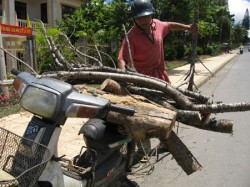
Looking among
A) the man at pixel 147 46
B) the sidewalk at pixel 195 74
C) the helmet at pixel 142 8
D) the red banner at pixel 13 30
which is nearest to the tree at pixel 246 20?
the sidewalk at pixel 195 74

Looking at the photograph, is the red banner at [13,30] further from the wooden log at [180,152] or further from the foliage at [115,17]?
the wooden log at [180,152]

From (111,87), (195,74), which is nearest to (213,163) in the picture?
(111,87)

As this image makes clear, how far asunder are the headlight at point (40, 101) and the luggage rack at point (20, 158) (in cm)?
17

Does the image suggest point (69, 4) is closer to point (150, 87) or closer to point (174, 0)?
point (174, 0)

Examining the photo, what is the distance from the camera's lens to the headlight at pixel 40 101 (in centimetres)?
Result: 197

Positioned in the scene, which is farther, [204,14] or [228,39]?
[228,39]

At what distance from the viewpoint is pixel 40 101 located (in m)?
1.99

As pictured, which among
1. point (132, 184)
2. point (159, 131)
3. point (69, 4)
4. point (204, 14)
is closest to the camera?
point (159, 131)

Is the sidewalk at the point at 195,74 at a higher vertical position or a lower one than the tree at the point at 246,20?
lower

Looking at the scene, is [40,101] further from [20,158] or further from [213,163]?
[213,163]

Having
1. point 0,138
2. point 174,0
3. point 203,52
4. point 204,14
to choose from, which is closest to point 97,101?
point 0,138

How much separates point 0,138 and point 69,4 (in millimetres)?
23646

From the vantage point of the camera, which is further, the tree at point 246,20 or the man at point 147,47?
the tree at point 246,20

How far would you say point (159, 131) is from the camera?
2.58 meters
